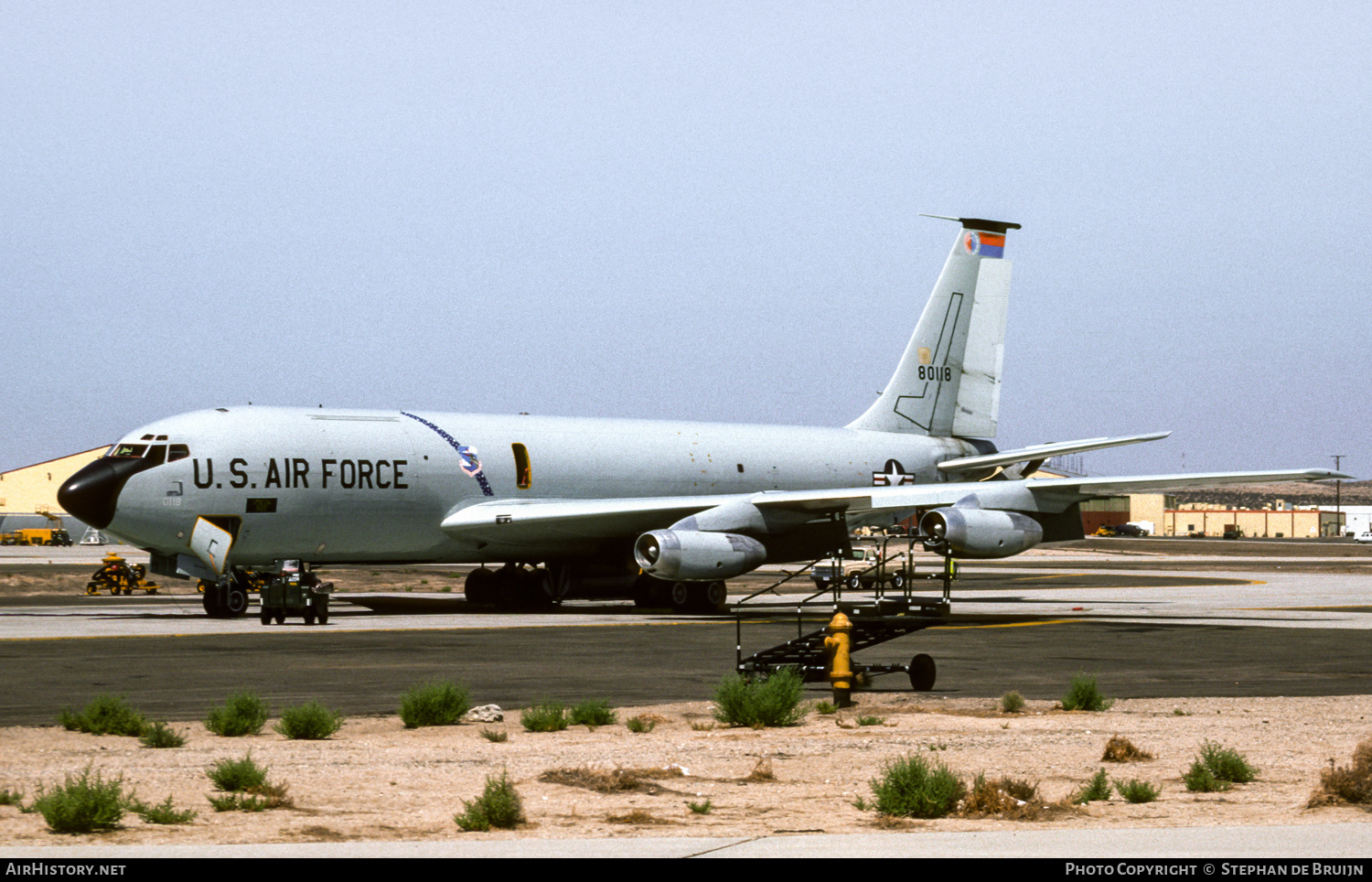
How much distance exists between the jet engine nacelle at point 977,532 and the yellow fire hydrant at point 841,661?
1325cm

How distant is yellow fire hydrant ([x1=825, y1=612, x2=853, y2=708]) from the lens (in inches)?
731

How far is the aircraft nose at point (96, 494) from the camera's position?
105 feet

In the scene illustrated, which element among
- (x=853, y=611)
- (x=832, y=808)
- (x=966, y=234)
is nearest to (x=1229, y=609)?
(x=966, y=234)

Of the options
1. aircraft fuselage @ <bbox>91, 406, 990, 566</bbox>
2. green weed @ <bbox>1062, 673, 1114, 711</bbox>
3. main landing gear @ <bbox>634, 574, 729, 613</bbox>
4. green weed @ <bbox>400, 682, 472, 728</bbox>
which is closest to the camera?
green weed @ <bbox>400, 682, 472, 728</bbox>

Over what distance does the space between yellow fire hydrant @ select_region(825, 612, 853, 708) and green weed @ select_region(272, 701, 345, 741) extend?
238 inches

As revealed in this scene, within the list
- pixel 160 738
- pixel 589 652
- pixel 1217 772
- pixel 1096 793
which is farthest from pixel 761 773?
pixel 589 652

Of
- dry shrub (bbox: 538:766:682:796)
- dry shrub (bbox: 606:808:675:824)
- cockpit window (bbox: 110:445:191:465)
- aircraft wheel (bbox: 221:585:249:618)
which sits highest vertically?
cockpit window (bbox: 110:445:191:465)

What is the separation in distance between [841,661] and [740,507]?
17.6m

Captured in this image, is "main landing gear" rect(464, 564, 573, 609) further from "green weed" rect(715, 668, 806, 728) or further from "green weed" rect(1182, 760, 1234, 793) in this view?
"green weed" rect(1182, 760, 1234, 793)

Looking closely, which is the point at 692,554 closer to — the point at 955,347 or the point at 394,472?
the point at 394,472

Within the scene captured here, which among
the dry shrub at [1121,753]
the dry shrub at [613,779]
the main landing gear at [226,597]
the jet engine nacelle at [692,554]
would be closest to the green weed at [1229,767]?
the dry shrub at [1121,753]

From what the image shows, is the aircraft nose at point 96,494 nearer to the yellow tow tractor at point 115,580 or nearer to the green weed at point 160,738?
the yellow tow tractor at point 115,580

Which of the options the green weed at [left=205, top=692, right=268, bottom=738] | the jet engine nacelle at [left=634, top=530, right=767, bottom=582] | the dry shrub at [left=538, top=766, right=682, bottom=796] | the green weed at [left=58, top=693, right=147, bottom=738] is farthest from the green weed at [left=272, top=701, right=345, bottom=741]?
the jet engine nacelle at [left=634, top=530, right=767, bottom=582]
